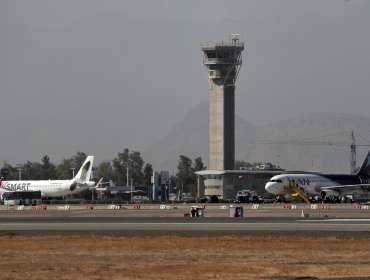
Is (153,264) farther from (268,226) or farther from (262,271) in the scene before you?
(268,226)

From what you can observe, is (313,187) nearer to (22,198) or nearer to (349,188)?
(349,188)

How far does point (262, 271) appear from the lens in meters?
43.7

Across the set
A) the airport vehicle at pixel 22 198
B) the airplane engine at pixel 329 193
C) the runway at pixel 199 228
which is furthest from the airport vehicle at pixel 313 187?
the runway at pixel 199 228

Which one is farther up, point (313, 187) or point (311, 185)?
point (311, 185)

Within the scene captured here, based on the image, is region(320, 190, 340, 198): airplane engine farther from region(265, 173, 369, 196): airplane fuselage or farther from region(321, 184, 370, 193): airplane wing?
region(321, 184, 370, 193): airplane wing

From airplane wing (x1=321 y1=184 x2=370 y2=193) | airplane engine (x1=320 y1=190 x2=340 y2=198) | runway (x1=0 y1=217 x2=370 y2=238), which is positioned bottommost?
runway (x1=0 y1=217 x2=370 y2=238)

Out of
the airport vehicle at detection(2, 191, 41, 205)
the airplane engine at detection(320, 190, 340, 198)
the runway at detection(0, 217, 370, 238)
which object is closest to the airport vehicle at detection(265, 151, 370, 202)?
the airplane engine at detection(320, 190, 340, 198)

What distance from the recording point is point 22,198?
612 feet

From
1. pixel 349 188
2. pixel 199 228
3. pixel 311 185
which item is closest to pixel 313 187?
pixel 311 185

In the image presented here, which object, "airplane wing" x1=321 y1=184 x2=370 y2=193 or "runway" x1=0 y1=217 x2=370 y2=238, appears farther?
"airplane wing" x1=321 y1=184 x2=370 y2=193

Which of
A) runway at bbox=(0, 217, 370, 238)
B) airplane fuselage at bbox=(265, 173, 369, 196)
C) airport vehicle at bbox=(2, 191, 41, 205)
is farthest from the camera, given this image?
airplane fuselage at bbox=(265, 173, 369, 196)

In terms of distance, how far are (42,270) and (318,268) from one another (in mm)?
12377

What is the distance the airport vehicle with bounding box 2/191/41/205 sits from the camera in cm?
18138

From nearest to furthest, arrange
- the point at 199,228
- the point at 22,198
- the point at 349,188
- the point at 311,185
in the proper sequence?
1. the point at 199,228
2. the point at 22,198
3. the point at 311,185
4. the point at 349,188
